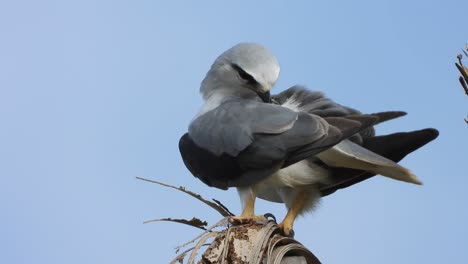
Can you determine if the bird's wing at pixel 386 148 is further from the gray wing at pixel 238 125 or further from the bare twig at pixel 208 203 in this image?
the bare twig at pixel 208 203

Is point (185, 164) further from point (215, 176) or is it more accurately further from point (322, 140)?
point (322, 140)

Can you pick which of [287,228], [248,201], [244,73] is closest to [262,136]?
[248,201]

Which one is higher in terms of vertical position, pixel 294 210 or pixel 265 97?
pixel 265 97

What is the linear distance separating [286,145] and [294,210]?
535mm

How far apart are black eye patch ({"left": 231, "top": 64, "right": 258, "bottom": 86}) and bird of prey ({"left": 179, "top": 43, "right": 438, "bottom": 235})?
2cm

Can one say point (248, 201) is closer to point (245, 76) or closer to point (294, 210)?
point (294, 210)

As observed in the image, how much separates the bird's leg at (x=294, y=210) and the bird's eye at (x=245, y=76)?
764 mm

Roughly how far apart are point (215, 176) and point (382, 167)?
890mm

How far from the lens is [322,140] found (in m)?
4.01

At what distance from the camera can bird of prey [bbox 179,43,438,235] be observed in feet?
13.4

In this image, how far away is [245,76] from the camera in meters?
4.88

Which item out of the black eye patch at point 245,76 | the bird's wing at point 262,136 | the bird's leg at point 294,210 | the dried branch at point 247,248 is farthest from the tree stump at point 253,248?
the black eye patch at point 245,76

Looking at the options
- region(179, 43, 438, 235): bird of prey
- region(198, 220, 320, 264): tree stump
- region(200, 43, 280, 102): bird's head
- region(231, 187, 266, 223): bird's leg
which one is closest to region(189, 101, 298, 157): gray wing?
region(179, 43, 438, 235): bird of prey

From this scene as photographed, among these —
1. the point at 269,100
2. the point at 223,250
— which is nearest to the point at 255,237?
the point at 223,250
